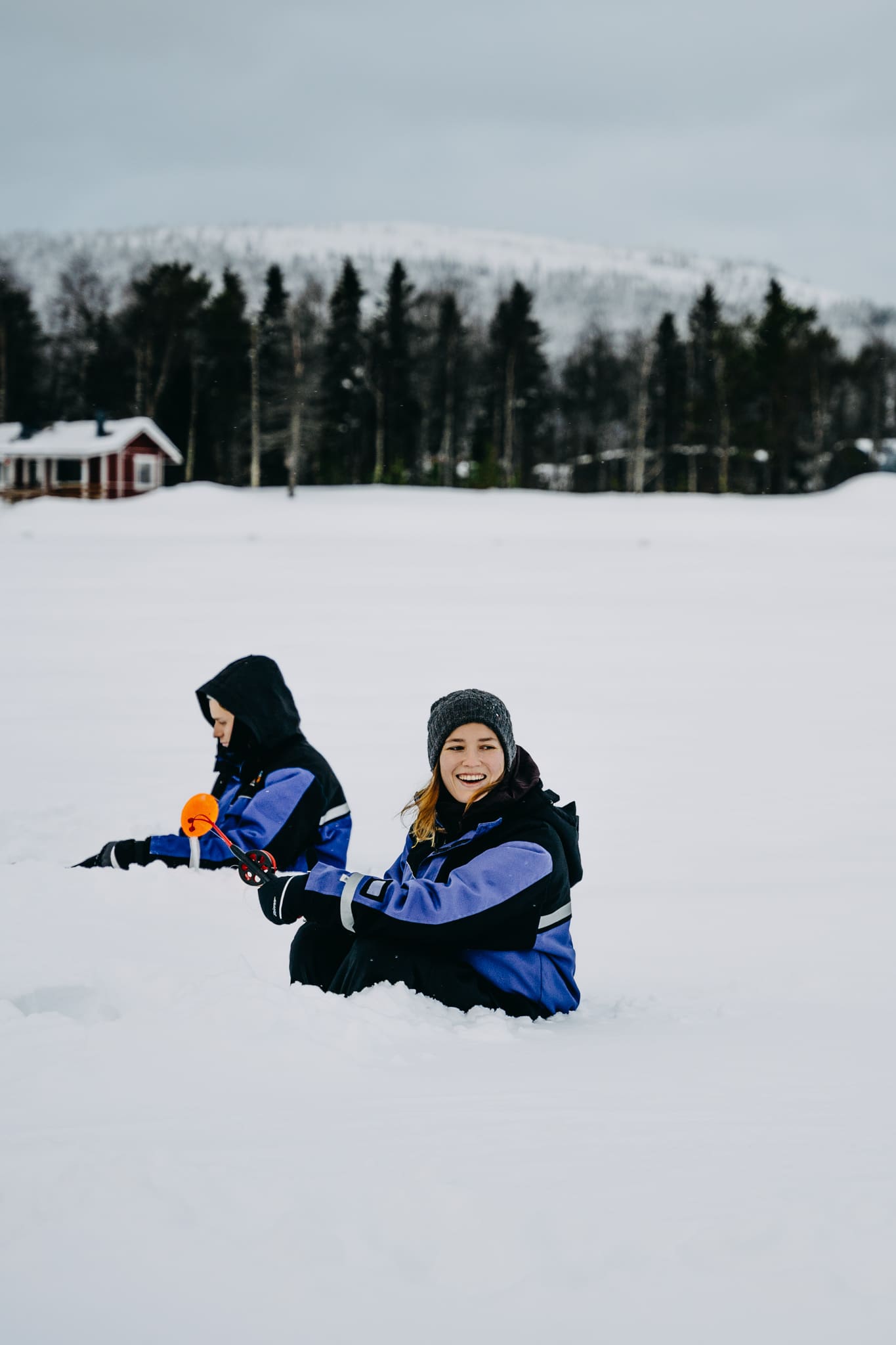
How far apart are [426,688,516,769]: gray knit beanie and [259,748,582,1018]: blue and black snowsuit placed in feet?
0.27

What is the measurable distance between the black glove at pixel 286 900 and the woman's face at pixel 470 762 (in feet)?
1.57

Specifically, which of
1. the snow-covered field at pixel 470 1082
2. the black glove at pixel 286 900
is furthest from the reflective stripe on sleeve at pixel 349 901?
the snow-covered field at pixel 470 1082

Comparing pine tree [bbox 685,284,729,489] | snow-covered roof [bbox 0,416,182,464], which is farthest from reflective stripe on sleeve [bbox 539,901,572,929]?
pine tree [bbox 685,284,729,489]

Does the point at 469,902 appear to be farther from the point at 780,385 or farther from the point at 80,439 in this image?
the point at 780,385

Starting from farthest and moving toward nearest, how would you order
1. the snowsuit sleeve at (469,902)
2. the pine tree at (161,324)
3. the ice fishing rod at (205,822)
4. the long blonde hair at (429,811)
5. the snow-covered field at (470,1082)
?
the pine tree at (161,324) → the ice fishing rod at (205,822) → the long blonde hair at (429,811) → the snowsuit sleeve at (469,902) → the snow-covered field at (470,1082)

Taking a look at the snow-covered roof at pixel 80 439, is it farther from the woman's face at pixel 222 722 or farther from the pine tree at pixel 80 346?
the woman's face at pixel 222 722

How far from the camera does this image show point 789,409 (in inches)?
1699

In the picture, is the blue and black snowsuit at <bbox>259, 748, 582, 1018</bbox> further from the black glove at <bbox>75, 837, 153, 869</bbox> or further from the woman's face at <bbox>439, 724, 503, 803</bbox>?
the black glove at <bbox>75, 837, 153, 869</bbox>

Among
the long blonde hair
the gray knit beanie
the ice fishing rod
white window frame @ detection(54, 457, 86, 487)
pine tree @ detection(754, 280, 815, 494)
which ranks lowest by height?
the ice fishing rod

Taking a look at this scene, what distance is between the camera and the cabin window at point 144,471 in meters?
41.2

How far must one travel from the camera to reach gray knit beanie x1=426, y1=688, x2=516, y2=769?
127 inches

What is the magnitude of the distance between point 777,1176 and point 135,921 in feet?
6.90

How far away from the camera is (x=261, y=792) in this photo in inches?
170

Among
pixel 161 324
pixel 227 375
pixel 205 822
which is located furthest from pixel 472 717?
pixel 161 324
